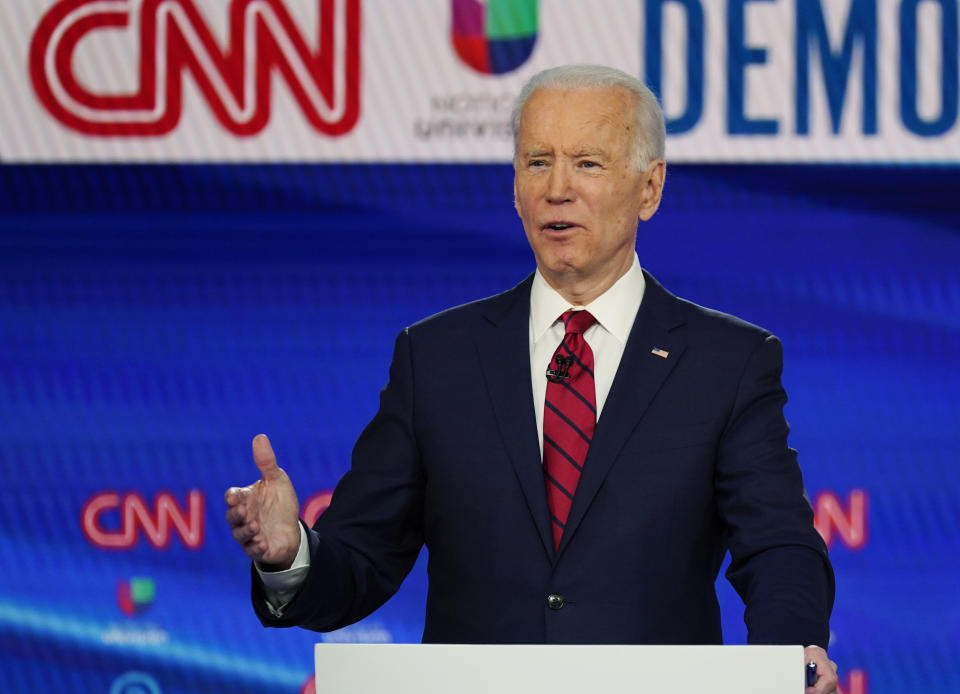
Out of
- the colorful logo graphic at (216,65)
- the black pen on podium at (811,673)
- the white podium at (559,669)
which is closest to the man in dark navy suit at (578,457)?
the black pen on podium at (811,673)

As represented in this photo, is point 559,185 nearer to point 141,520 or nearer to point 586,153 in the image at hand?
point 586,153

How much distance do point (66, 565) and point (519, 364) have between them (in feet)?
7.02

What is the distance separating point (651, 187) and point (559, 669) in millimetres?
914

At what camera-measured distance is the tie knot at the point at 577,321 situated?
1.99 meters

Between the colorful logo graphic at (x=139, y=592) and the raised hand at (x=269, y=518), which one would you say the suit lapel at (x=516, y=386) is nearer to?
the raised hand at (x=269, y=518)

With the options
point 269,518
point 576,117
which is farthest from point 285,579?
point 576,117

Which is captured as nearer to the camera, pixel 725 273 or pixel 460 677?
pixel 460 677

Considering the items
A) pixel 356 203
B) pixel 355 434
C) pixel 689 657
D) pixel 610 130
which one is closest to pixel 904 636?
pixel 355 434

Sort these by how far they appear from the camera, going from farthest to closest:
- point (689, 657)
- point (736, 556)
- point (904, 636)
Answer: point (904, 636), point (736, 556), point (689, 657)

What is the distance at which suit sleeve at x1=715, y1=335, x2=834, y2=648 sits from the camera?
1.73 m

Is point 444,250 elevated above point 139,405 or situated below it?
above

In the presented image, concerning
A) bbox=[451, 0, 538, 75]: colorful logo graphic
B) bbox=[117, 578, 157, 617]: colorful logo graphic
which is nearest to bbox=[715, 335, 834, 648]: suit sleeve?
Result: bbox=[451, 0, 538, 75]: colorful logo graphic

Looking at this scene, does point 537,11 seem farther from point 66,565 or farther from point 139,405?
point 66,565

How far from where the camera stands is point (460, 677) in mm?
1390
